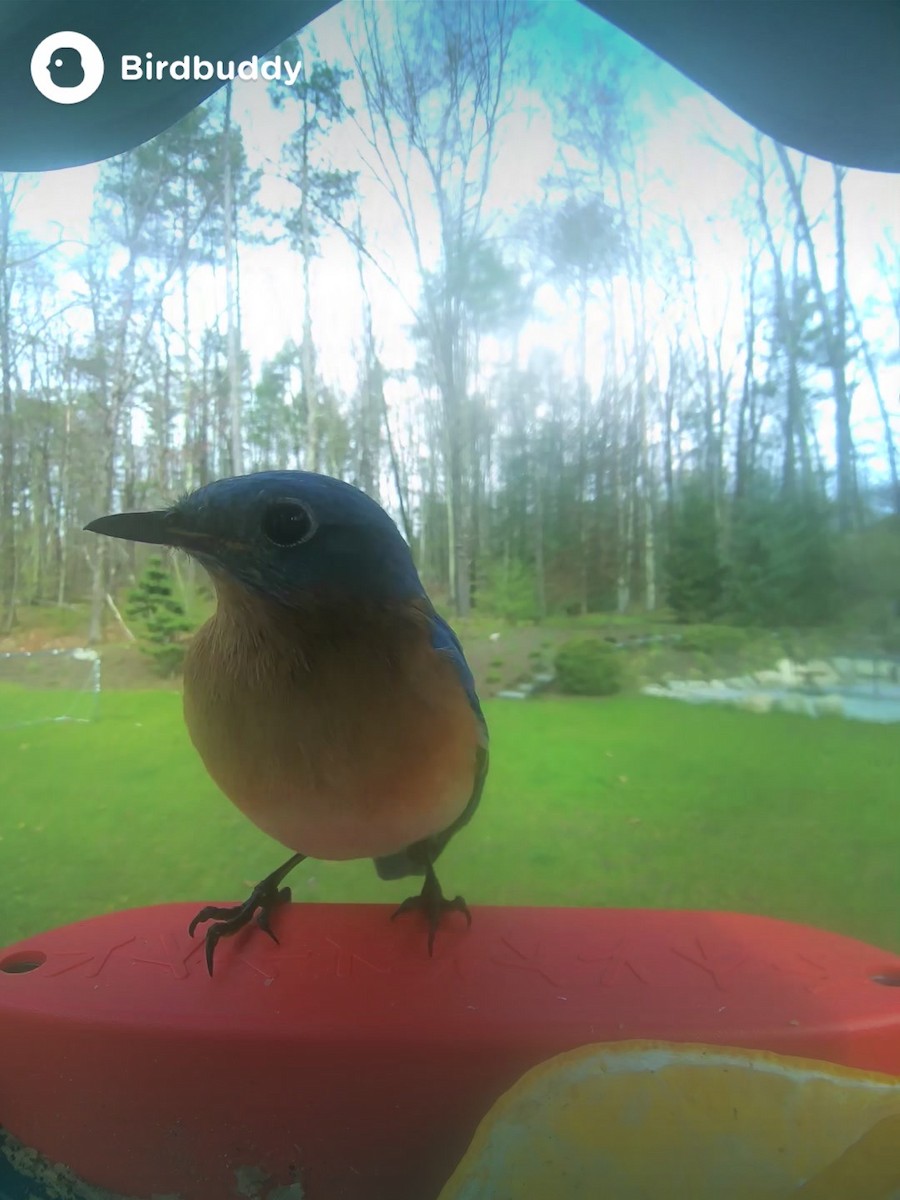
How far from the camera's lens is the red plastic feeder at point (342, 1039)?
595 millimetres

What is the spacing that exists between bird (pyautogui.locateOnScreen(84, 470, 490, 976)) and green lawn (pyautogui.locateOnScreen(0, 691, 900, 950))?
0.43ft

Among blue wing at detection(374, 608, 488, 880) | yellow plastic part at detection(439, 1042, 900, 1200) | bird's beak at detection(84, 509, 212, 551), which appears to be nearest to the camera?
yellow plastic part at detection(439, 1042, 900, 1200)

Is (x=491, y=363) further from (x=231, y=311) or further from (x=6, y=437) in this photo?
(x=6, y=437)

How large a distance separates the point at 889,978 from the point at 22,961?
81cm

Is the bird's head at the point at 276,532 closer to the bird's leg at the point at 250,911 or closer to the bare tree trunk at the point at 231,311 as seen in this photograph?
the bare tree trunk at the point at 231,311

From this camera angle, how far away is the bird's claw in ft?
2.45

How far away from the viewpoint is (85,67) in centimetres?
71

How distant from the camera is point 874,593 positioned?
798 millimetres

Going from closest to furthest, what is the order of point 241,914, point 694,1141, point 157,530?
Answer: point 694,1141 < point 157,530 < point 241,914

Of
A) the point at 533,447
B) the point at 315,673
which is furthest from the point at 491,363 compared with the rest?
the point at 315,673

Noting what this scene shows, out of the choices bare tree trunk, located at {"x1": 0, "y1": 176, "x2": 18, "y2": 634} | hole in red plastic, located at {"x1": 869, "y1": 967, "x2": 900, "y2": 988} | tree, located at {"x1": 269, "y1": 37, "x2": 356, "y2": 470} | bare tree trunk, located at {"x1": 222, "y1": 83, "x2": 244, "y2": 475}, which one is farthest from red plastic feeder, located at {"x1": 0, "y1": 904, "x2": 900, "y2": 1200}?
tree, located at {"x1": 269, "y1": 37, "x2": 356, "y2": 470}

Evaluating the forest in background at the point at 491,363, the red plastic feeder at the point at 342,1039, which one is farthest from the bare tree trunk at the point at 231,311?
the red plastic feeder at the point at 342,1039

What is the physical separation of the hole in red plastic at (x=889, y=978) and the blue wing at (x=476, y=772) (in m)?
0.40

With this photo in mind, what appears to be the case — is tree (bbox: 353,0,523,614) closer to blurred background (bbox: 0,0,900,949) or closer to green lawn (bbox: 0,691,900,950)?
blurred background (bbox: 0,0,900,949)
